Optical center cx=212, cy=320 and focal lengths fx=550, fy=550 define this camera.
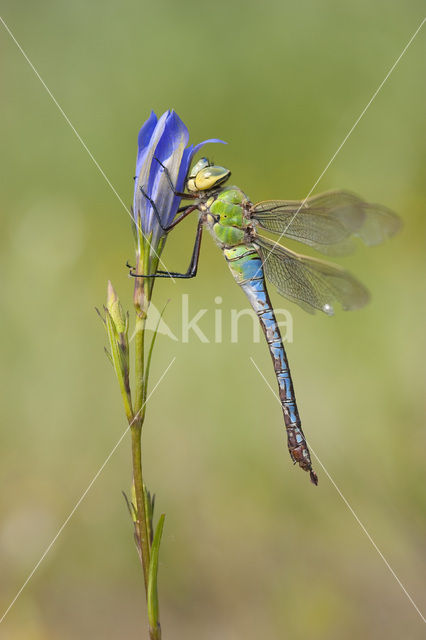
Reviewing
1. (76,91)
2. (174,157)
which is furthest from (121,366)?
(76,91)

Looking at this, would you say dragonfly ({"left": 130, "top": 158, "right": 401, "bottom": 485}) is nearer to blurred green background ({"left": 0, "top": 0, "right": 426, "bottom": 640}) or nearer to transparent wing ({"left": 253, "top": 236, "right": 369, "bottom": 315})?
transparent wing ({"left": 253, "top": 236, "right": 369, "bottom": 315})

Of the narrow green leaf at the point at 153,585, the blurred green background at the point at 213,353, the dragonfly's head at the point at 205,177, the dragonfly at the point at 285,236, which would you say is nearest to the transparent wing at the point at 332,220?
the dragonfly at the point at 285,236

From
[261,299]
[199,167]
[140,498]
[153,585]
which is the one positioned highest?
[199,167]

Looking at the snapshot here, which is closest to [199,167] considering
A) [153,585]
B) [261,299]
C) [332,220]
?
[261,299]

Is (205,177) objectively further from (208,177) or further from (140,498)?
(140,498)

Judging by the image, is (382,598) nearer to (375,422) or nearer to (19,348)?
(375,422)

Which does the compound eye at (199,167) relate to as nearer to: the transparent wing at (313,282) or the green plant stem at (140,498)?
the transparent wing at (313,282)

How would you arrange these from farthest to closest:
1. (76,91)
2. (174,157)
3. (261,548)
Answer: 1. (76,91)
2. (261,548)
3. (174,157)
